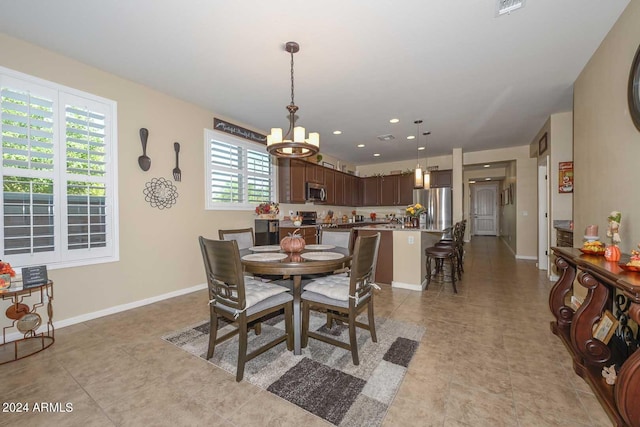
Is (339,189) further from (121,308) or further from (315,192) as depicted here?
(121,308)

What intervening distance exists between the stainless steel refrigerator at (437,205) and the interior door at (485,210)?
18.1 feet

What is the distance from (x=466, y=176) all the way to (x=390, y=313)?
872 centimetres

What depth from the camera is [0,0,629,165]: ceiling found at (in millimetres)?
2045

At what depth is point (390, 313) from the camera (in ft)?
9.71

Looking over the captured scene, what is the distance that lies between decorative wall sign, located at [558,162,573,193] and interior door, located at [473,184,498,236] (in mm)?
7486

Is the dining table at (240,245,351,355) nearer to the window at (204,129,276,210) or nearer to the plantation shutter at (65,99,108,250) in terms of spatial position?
the plantation shutter at (65,99,108,250)

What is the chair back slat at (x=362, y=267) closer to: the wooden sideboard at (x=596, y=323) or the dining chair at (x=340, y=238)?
the dining chair at (x=340, y=238)

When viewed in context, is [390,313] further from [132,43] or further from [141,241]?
[132,43]

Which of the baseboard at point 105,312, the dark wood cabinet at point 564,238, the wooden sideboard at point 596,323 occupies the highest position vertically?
the dark wood cabinet at point 564,238

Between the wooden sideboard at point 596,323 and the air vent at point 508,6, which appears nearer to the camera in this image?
the wooden sideboard at point 596,323

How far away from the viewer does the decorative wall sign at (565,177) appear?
13.5 feet

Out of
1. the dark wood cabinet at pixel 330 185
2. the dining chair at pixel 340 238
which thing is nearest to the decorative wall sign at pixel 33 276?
the dining chair at pixel 340 238

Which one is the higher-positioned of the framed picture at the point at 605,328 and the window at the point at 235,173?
the window at the point at 235,173

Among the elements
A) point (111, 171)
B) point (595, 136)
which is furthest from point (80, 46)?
point (595, 136)
